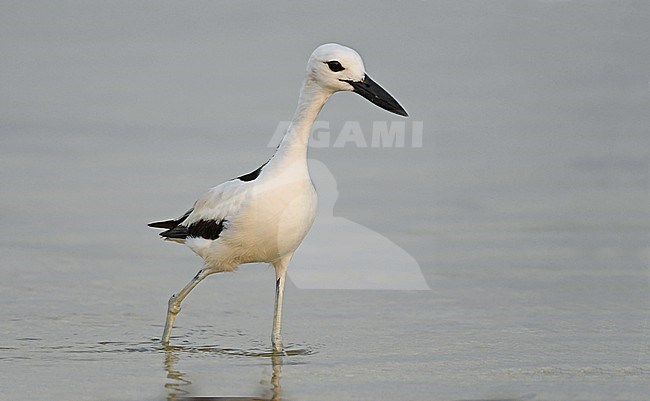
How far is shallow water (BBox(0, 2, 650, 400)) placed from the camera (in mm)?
6875

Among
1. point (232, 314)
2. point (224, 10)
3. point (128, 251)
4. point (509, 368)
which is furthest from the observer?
point (224, 10)

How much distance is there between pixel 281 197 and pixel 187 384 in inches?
53.4

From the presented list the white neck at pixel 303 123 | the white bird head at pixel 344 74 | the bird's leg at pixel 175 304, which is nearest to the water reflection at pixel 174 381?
the bird's leg at pixel 175 304

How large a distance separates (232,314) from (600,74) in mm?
4667

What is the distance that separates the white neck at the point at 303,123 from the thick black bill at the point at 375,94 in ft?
0.63

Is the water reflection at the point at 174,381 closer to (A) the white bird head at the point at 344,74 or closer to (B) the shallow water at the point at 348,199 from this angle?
(B) the shallow water at the point at 348,199

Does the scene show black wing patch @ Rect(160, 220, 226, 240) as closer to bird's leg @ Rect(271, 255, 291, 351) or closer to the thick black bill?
bird's leg @ Rect(271, 255, 291, 351)

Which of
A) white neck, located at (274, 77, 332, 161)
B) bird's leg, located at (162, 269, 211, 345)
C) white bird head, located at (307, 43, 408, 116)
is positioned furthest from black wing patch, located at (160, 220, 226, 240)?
white bird head, located at (307, 43, 408, 116)

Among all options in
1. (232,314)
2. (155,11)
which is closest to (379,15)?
(155,11)

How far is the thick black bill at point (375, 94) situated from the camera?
23.9 feet

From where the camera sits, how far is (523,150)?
1130 centimetres

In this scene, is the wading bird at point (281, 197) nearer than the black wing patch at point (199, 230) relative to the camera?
Yes

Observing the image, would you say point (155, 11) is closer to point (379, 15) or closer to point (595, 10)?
point (379, 15)

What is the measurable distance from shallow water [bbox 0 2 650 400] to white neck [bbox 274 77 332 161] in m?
1.10
